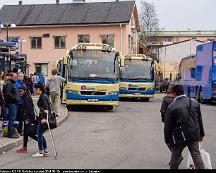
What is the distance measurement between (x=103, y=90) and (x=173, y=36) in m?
105

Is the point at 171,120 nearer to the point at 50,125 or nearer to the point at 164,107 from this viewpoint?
the point at 164,107

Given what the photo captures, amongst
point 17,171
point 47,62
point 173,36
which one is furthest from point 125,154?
point 173,36

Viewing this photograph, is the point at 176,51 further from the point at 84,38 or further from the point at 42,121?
the point at 42,121

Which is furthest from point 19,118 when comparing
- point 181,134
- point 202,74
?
point 202,74

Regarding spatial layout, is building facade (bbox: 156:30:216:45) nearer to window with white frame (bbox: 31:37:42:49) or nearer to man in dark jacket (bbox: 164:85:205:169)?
window with white frame (bbox: 31:37:42:49)

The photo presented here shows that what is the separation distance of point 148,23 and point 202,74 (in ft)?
173

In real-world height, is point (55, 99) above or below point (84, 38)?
below

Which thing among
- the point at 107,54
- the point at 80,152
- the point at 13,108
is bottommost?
the point at 80,152

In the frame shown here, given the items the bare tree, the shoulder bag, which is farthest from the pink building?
the shoulder bag

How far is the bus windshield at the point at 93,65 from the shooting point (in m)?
24.0

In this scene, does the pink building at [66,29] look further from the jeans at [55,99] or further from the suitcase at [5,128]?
the suitcase at [5,128]

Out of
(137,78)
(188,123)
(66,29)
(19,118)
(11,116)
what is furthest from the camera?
(66,29)

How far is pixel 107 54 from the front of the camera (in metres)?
24.7

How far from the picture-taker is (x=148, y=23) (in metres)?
84.2
